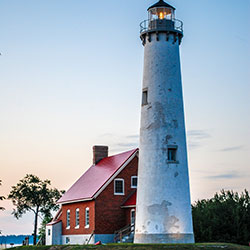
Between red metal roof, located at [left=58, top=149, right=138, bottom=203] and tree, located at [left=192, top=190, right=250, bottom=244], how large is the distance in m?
→ 7.17

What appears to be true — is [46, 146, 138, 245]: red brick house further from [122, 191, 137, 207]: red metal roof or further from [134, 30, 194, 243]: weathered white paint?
[134, 30, 194, 243]: weathered white paint

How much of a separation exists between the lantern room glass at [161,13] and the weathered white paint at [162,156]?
4.87 feet

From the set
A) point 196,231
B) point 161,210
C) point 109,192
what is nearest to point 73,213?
point 109,192

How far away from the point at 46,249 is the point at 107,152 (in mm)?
18729

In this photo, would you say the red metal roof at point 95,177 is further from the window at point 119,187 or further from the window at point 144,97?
the window at point 144,97

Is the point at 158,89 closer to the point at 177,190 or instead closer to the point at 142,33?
the point at 142,33

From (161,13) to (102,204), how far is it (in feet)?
50.3

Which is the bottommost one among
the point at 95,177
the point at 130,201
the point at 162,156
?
the point at 130,201

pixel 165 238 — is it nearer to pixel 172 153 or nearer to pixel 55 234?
pixel 172 153

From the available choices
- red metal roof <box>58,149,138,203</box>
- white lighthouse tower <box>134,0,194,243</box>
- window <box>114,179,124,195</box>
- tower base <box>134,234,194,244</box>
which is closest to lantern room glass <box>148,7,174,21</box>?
white lighthouse tower <box>134,0,194,243</box>

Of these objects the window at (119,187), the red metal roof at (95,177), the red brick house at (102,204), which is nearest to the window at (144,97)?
the red brick house at (102,204)

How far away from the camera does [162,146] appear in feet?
93.3

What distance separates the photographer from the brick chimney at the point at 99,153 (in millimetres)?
45500

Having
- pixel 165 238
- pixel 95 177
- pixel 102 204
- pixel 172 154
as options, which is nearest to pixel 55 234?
pixel 95 177
